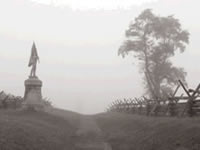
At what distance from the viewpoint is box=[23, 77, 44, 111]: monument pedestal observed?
22.1 metres

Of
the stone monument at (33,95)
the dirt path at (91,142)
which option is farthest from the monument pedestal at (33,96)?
the dirt path at (91,142)

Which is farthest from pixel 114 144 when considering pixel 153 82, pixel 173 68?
pixel 173 68

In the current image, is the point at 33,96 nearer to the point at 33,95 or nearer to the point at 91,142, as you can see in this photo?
the point at 33,95

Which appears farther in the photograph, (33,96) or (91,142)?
(33,96)

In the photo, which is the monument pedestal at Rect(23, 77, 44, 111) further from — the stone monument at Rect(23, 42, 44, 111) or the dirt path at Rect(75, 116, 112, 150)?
the dirt path at Rect(75, 116, 112, 150)

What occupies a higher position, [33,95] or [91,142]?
[33,95]

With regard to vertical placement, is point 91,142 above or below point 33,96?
below

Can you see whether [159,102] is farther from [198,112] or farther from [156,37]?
[156,37]

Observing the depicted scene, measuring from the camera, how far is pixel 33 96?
2256 cm

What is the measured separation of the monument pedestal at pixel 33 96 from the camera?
2208 cm

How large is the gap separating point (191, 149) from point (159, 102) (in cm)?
1087

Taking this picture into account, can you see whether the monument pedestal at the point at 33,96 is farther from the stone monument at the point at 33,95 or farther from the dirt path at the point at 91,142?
the dirt path at the point at 91,142

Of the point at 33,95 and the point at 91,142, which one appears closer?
the point at 91,142

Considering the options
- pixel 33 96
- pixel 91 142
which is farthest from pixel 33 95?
pixel 91 142
